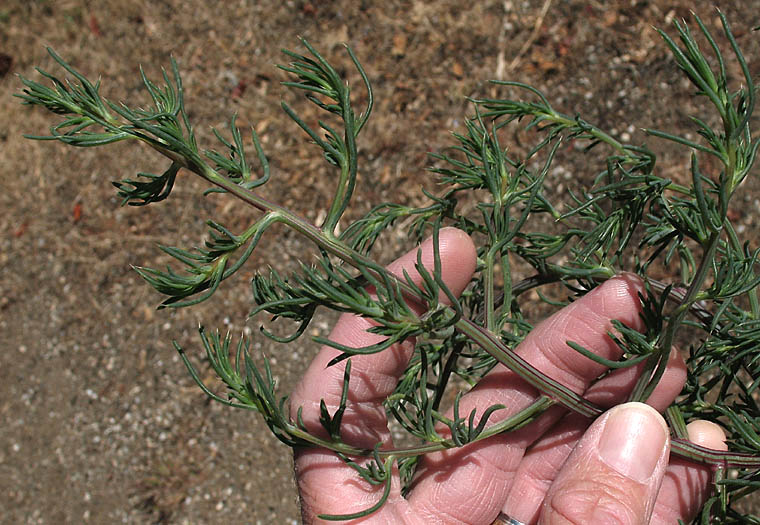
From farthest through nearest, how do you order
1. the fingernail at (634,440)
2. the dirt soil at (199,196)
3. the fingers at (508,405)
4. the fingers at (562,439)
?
the dirt soil at (199,196)
the fingers at (508,405)
the fingers at (562,439)
the fingernail at (634,440)

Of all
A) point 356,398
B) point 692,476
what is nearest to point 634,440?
point 692,476

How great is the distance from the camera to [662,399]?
6.82 ft

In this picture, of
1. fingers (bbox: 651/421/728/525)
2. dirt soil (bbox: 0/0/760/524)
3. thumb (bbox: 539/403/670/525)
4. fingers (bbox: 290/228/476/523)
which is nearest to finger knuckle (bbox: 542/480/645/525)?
thumb (bbox: 539/403/670/525)

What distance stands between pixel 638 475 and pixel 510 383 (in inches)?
18.8

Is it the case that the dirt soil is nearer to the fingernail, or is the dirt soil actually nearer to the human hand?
the human hand

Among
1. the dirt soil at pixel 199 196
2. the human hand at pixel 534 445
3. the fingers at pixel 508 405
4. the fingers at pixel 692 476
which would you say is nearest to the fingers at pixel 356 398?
the human hand at pixel 534 445

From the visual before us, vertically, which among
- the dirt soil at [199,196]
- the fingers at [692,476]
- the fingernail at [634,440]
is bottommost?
the dirt soil at [199,196]

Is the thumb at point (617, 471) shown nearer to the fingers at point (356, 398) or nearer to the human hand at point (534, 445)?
the human hand at point (534, 445)

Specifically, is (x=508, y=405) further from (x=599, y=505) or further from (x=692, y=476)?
(x=692, y=476)

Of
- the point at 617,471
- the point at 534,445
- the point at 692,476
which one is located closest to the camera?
the point at 617,471

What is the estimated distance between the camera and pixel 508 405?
90.2 inches

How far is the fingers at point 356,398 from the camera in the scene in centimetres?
213

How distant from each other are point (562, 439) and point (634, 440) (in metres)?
0.60

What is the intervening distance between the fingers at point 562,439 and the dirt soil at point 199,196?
2.39 meters
